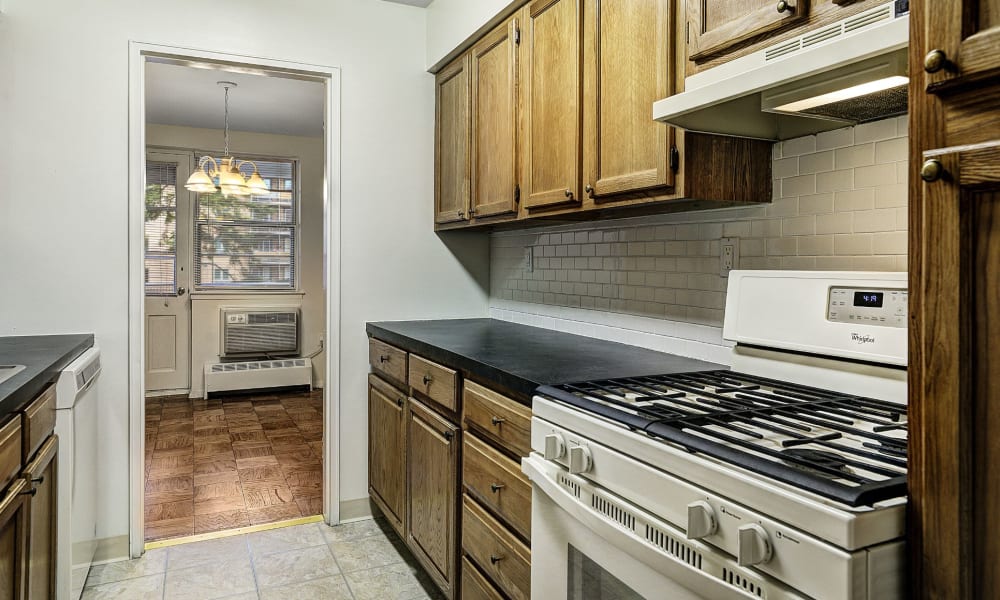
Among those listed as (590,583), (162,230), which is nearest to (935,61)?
(590,583)

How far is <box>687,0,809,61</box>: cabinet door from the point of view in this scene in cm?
133

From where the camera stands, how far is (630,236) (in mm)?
2373

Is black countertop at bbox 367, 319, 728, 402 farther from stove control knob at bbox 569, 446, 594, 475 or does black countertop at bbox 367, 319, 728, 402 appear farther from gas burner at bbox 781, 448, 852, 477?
gas burner at bbox 781, 448, 852, 477

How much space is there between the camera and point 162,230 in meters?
5.80

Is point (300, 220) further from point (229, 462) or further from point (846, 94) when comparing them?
point (846, 94)

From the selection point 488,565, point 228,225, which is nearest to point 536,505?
point 488,565

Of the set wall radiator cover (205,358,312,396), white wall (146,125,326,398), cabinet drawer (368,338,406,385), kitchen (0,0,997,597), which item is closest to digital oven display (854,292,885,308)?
kitchen (0,0,997,597)

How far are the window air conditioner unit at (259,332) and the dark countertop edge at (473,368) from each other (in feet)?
11.8

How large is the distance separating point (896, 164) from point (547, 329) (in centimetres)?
162

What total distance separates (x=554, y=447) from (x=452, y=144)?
200 cm

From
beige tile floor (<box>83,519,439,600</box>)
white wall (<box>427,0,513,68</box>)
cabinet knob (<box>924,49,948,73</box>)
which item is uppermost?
white wall (<box>427,0,513,68</box>)

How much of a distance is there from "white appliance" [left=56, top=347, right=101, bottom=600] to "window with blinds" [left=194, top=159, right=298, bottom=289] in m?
3.58

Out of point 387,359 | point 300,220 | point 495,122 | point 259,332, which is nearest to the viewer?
point 495,122

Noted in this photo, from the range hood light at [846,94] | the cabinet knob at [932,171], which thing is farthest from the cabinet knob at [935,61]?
the range hood light at [846,94]
